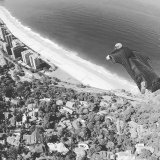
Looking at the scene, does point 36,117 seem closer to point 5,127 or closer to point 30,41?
point 5,127

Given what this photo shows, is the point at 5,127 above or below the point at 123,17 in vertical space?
below

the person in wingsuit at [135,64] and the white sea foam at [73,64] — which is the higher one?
the person in wingsuit at [135,64]

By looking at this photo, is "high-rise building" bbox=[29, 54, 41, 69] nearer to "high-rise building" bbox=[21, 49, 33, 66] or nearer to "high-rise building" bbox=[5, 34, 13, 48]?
"high-rise building" bbox=[21, 49, 33, 66]

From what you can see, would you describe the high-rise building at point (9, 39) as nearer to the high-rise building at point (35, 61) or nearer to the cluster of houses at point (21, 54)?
the cluster of houses at point (21, 54)

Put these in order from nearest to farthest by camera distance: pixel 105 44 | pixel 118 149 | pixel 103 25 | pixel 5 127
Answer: pixel 118 149, pixel 5 127, pixel 105 44, pixel 103 25

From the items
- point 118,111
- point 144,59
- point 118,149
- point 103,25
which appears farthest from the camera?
point 103,25

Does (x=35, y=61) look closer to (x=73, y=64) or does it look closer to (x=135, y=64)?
(x=73, y=64)

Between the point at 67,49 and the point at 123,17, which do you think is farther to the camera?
the point at 123,17

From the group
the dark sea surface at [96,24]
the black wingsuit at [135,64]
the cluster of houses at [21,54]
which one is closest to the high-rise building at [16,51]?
the cluster of houses at [21,54]

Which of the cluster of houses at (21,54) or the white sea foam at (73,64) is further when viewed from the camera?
the cluster of houses at (21,54)

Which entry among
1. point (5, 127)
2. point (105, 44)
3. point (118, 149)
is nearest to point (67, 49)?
point (105, 44)
